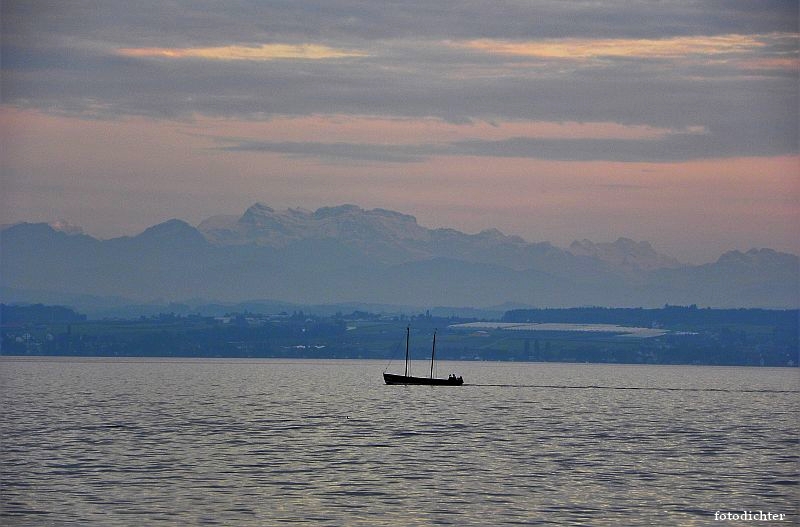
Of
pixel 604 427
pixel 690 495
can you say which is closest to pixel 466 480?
pixel 690 495

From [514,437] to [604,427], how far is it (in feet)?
73.6

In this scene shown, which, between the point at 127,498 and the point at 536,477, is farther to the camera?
the point at 536,477

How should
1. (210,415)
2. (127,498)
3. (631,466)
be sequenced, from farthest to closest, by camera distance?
(210,415), (631,466), (127,498)

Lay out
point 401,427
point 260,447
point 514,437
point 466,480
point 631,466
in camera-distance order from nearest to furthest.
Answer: point 466,480 < point 631,466 < point 260,447 < point 514,437 < point 401,427

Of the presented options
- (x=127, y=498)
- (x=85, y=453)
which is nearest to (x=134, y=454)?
(x=85, y=453)

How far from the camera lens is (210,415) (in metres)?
154

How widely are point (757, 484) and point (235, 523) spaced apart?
37692 mm

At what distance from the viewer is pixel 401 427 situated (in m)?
133

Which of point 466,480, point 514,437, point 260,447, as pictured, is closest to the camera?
point 466,480

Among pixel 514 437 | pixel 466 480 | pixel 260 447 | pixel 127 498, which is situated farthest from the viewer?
pixel 514 437

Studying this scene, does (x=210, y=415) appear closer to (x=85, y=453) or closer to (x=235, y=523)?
(x=85, y=453)

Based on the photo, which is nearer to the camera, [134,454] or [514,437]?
[134,454]

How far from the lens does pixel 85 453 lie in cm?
9875

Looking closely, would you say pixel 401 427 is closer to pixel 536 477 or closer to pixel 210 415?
pixel 210 415
